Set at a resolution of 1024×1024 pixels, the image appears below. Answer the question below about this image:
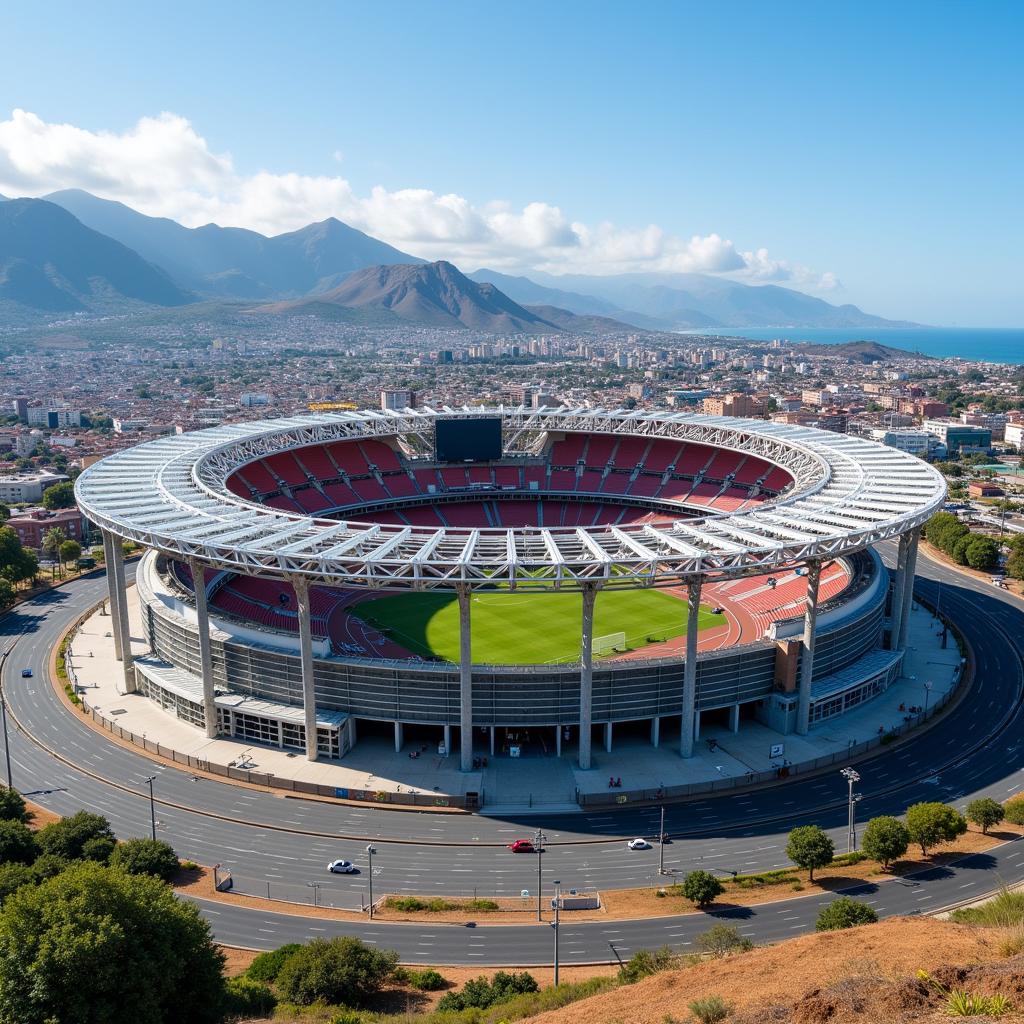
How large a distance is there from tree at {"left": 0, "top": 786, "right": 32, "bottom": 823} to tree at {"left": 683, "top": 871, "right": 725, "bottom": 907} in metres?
39.8

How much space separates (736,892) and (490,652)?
117 ft

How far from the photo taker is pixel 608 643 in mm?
79000

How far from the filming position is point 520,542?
59469 millimetres

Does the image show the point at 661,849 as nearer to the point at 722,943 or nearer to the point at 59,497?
the point at 722,943

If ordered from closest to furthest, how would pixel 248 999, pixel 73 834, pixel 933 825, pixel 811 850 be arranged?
pixel 248 999, pixel 811 850, pixel 73 834, pixel 933 825

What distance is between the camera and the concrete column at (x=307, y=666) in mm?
57291

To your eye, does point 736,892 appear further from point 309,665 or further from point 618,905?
point 309,665

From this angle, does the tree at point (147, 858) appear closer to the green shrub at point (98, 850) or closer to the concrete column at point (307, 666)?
the green shrub at point (98, 850)

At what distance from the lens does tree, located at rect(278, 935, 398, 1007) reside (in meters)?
37.0

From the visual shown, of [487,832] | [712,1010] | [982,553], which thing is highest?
[712,1010]

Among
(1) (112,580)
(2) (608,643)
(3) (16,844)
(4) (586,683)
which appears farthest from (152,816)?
(2) (608,643)

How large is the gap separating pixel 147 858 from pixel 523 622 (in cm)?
4672

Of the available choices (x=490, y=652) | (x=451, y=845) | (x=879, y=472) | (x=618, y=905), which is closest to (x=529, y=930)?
(x=618, y=905)

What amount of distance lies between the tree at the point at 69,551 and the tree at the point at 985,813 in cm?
10479
